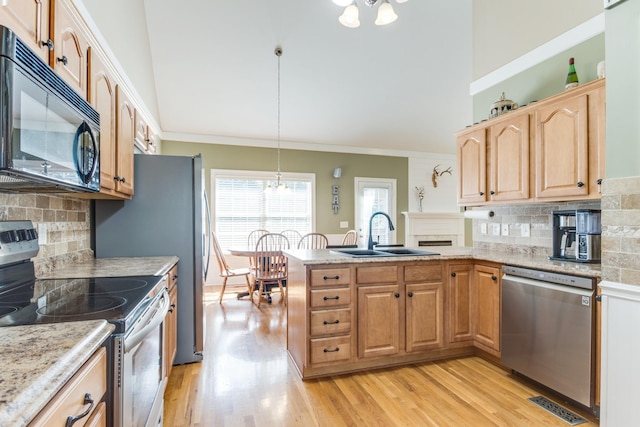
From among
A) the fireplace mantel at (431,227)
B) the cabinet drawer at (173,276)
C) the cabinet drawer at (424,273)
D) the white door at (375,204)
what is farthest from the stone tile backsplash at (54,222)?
the fireplace mantel at (431,227)

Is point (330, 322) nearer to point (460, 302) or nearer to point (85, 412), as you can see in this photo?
point (460, 302)

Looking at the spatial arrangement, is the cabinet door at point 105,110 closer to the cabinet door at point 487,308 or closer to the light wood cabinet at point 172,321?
the light wood cabinet at point 172,321

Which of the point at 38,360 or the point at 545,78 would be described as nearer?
the point at 38,360

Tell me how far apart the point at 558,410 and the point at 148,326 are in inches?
94.9

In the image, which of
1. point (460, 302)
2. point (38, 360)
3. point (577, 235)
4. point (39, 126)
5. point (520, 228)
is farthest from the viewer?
point (520, 228)

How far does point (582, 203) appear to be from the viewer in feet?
8.00

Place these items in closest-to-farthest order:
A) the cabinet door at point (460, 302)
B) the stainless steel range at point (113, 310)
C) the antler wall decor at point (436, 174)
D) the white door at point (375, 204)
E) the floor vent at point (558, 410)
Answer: the stainless steel range at point (113, 310), the floor vent at point (558, 410), the cabinet door at point (460, 302), the white door at point (375, 204), the antler wall decor at point (436, 174)

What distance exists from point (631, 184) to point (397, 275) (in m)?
1.48

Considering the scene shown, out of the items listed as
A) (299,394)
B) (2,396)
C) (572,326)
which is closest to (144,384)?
(2,396)

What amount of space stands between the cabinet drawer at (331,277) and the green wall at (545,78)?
228 cm

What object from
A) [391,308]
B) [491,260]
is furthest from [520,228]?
[391,308]

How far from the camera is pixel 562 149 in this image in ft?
7.55

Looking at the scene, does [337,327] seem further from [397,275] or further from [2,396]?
[2,396]

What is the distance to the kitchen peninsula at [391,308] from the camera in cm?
236
